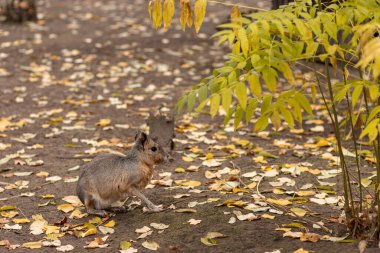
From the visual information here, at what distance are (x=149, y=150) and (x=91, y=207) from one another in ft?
2.68

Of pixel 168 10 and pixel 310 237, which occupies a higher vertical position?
pixel 168 10

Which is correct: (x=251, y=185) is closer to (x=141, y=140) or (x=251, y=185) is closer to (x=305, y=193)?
(x=305, y=193)

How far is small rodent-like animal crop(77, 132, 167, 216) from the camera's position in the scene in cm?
614

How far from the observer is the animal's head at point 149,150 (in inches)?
242

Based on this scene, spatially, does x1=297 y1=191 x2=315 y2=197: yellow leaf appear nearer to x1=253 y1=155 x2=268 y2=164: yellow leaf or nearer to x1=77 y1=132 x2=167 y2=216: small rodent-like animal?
x1=253 y1=155 x2=268 y2=164: yellow leaf

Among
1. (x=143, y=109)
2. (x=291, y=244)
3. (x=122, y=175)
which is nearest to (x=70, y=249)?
(x=122, y=175)

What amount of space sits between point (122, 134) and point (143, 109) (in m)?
1.22

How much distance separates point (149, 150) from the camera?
20.2 feet

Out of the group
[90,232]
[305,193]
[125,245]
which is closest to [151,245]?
[125,245]

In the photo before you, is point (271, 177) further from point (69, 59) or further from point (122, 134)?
point (69, 59)

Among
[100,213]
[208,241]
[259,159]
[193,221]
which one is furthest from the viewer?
[259,159]

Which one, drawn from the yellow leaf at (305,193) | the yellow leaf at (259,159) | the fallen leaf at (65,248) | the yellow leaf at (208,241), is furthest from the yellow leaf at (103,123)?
the yellow leaf at (208,241)

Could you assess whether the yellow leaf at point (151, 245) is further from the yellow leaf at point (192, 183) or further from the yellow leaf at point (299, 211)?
the yellow leaf at point (192, 183)

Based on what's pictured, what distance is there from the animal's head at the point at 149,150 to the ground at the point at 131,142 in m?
0.49
